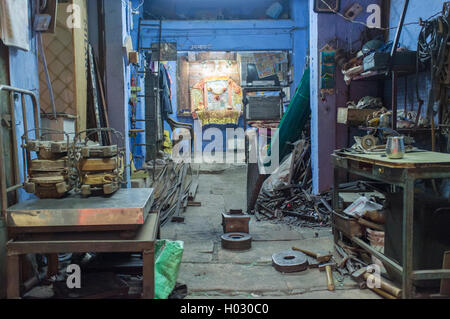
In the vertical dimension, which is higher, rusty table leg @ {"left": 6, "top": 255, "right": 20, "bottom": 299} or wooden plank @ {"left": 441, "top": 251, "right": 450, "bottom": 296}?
rusty table leg @ {"left": 6, "top": 255, "right": 20, "bottom": 299}

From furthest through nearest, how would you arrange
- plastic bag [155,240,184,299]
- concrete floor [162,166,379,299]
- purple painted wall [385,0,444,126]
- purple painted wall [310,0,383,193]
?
purple painted wall [310,0,383,193] → purple painted wall [385,0,444,126] → concrete floor [162,166,379,299] → plastic bag [155,240,184,299]

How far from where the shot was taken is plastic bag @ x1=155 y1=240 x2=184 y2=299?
3.21 meters

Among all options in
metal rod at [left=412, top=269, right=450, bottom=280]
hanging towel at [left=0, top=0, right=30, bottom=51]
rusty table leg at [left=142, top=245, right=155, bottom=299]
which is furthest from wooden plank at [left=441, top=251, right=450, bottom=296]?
hanging towel at [left=0, top=0, right=30, bottom=51]

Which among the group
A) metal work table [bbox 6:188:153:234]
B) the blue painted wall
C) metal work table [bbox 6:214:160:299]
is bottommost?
metal work table [bbox 6:214:160:299]

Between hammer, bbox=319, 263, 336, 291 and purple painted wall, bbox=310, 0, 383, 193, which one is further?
Answer: purple painted wall, bbox=310, 0, 383, 193

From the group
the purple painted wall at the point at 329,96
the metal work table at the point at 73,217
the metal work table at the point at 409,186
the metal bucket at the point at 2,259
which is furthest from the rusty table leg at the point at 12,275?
the purple painted wall at the point at 329,96

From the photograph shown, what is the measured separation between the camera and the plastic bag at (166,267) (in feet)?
10.5

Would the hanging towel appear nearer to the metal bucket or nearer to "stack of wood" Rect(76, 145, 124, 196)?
"stack of wood" Rect(76, 145, 124, 196)

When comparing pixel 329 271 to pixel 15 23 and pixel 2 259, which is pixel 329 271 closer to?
pixel 2 259

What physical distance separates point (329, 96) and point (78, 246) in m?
5.21

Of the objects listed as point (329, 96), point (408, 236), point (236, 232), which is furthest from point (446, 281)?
point (329, 96)

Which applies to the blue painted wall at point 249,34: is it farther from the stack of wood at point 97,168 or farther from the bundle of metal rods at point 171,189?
the stack of wood at point 97,168

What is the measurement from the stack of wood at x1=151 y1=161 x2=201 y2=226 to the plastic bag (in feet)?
8.84

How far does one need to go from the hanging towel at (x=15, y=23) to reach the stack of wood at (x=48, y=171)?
2.89 ft
